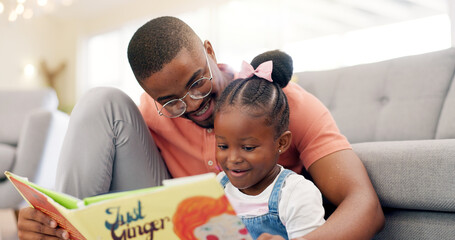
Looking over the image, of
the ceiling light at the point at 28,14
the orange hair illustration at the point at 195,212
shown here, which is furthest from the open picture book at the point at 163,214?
the ceiling light at the point at 28,14

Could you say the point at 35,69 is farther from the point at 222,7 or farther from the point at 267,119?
the point at 267,119

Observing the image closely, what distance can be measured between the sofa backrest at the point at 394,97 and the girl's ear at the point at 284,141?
2.37 feet

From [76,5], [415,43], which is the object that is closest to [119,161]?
[415,43]

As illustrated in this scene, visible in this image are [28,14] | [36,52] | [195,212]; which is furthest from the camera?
[36,52]

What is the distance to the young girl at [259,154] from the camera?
2.99 feet

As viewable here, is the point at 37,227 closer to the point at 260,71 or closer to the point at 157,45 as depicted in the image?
the point at 157,45

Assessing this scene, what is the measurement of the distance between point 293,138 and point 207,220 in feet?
1.67

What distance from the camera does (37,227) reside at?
846mm

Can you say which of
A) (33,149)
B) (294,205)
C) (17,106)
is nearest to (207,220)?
(294,205)

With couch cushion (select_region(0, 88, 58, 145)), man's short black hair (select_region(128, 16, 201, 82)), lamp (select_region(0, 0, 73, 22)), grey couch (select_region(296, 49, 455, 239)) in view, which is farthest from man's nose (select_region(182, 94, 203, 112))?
lamp (select_region(0, 0, 73, 22))

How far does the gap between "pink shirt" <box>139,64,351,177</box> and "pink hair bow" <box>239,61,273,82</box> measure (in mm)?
107

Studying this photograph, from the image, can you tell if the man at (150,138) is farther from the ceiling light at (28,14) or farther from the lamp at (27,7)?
the ceiling light at (28,14)

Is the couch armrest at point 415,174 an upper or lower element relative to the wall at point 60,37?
lower

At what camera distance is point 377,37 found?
13.5 ft
